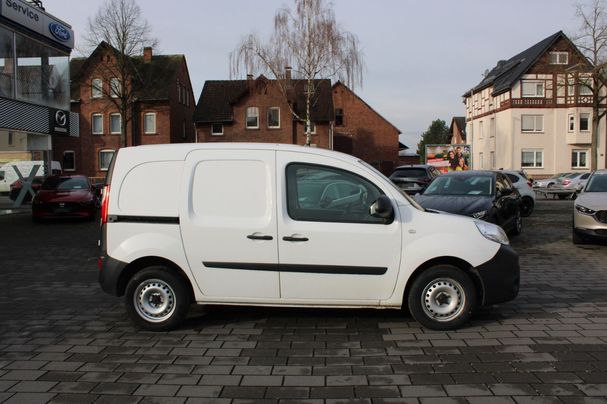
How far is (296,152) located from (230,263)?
4.13 feet

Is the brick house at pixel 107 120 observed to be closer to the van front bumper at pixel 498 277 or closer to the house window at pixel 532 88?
the house window at pixel 532 88

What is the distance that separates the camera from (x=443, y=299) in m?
5.50

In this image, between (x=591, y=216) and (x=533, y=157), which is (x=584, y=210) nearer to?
(x=591, y=216)

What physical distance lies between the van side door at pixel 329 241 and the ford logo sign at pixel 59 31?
19.1 meters

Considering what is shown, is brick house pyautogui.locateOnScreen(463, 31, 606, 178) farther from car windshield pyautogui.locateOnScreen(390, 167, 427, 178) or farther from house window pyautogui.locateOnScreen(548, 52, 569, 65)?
car windshield pyautogui.locateOnScreen(390, 167, 427, 178)

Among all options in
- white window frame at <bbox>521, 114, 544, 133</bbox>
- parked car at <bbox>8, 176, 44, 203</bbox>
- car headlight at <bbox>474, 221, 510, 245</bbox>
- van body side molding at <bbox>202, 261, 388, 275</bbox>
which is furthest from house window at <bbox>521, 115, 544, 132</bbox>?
Result: van body side molding at <bbox>202, 261, 388, 275</bbox>

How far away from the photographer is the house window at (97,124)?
1908 inches

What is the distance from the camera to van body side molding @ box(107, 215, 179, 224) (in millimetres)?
5449

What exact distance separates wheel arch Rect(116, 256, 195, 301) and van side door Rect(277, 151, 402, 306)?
980 millimetres

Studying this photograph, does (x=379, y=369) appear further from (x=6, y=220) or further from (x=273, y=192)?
(x=6, y=220)

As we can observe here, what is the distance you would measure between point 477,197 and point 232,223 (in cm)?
703

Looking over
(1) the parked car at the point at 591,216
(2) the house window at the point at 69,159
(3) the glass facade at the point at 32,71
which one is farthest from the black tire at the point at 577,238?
(2) the house window at the point at 69,159

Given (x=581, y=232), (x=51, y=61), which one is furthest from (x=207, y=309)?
(x=51, y=61)

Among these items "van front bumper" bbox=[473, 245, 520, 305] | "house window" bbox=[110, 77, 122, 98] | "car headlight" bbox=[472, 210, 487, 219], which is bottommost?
"van front bumper" bbox=[473, 245, 520, 305]
